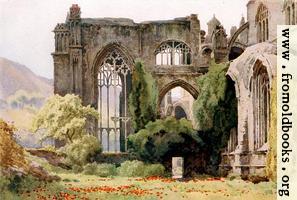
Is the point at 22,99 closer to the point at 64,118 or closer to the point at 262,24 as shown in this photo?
the point at 64,118

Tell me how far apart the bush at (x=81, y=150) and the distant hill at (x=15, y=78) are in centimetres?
80

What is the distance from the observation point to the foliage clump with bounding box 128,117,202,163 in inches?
447

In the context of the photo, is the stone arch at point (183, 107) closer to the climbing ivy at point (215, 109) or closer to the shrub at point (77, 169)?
the climbing ivy at point (215, 109)

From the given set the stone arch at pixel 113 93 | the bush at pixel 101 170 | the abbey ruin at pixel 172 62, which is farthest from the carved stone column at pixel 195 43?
the bush at pixel 101 170

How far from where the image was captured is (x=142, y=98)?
1170 cm

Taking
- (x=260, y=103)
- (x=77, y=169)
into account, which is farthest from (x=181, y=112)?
(x=77, y=169)

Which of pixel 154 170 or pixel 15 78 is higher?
pixel 15 78

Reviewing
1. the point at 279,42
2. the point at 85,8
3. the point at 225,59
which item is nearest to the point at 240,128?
the point at 225,59

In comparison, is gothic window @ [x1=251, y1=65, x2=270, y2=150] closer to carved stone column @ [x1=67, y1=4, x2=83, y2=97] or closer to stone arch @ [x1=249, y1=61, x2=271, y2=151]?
stone arch @ [x1=249, y1=61, x2=271, y2=151]

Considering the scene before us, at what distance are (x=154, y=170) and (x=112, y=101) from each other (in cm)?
115

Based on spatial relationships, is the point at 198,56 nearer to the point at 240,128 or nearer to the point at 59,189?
the point at 240,128

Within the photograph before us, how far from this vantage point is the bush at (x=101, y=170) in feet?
→ 35.6

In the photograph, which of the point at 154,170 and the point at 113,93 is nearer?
the point at 154,170

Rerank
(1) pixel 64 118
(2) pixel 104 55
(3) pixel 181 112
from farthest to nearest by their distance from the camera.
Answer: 1. (3) pixel 181 112
2. (2) pixel 104 55
3. (1) pixel 64 118
